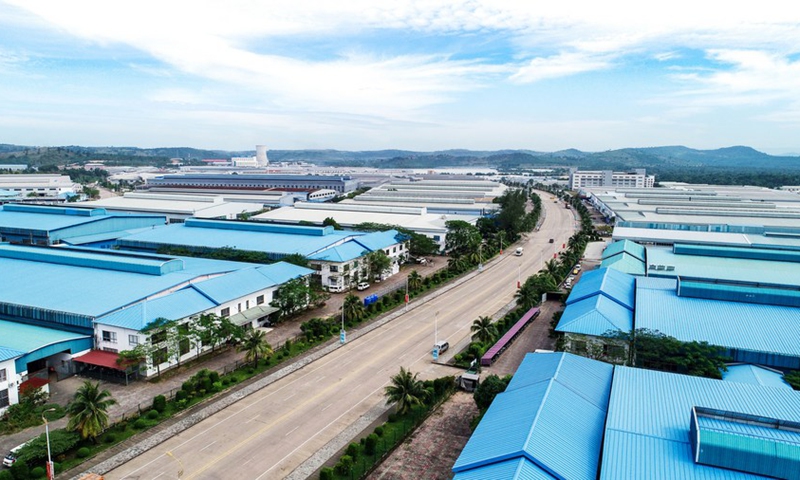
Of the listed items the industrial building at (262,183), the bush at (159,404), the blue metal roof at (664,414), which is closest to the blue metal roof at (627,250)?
the blue metal roof at (664,414)

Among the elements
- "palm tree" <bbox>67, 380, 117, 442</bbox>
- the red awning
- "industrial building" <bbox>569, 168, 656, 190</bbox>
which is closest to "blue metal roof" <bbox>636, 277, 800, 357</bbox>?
"palm tree" <bbox>67, 380, 117, 442</bbox>

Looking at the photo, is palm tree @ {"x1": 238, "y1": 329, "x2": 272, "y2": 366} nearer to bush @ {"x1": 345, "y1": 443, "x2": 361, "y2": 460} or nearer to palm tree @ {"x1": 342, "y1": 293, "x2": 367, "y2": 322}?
palm tree @ {"x1": 342, "y1": 293, "x2": 367, "y2": 322}

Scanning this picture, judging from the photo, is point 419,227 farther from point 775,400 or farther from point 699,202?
point 699,202

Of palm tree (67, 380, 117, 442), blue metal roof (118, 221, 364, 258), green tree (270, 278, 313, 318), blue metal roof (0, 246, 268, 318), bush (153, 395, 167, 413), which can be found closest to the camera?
palm tree (67, 380, 117, 442)

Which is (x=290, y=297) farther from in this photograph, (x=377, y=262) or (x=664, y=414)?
(x=664, y=414)

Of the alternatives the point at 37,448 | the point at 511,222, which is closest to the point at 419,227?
the point at 511,222
